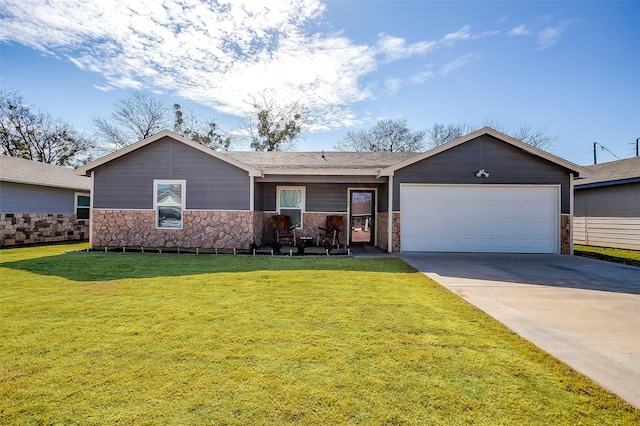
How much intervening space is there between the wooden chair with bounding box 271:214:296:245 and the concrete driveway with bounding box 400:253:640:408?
412 centimetres

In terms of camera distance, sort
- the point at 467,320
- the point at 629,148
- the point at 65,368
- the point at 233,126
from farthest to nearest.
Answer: the point at 629,148 → the point at 233,126 → the point at 467,320 → the point at 65,368

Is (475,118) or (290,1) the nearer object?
(290,1)

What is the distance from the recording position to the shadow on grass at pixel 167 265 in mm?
6348

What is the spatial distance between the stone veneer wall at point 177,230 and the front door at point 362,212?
13.9 feet

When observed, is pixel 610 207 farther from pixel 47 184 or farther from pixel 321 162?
pixel 47 184

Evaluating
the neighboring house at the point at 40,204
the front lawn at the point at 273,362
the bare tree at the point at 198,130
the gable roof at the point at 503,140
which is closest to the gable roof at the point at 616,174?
the gable roof at the point at 503,140

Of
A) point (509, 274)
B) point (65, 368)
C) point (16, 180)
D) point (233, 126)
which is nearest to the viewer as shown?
point (65, 368)

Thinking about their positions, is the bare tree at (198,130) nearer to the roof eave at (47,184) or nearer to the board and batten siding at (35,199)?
the roof eave at (47,184)

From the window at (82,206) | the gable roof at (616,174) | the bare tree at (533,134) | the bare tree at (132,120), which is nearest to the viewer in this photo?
the gable roof at (616,174)

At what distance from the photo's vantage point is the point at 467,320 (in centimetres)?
365

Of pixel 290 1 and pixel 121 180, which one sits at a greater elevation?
pixel 290 1

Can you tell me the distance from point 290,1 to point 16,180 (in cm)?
1119

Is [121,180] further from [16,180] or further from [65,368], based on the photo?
[65,368]

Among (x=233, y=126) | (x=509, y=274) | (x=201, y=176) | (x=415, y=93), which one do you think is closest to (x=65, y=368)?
(x=509, y=274)
